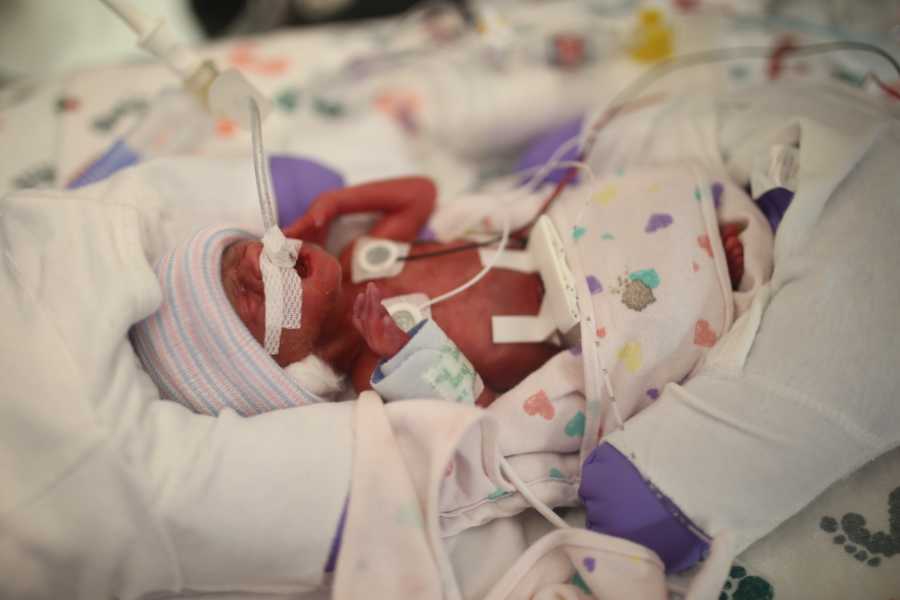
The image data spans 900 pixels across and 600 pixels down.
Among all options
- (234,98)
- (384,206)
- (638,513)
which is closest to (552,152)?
(384,206)

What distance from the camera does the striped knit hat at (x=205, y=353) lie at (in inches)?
34.6

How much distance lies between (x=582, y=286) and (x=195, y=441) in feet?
1.91

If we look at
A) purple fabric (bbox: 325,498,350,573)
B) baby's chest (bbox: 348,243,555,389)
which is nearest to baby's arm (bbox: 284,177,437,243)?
baby's chest (bbox: 348,243,555,389)

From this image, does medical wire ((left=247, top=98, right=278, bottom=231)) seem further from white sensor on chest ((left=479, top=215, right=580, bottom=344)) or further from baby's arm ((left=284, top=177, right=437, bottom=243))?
white sensor on chest ((left=479, top=215, right=580, bottom=344))

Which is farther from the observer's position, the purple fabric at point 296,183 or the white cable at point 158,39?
the purple fabric at point 296,183

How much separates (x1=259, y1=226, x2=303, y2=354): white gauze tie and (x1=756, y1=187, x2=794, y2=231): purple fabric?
0.73m

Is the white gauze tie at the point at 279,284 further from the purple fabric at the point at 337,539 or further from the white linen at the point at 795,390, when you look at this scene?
the white linen at the point at 795,390

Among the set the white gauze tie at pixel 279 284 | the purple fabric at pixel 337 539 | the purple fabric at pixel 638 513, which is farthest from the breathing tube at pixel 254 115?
the purple fabric at pixel 638 513

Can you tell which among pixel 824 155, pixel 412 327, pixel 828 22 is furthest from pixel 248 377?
pixel 828 22

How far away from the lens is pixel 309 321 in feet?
3.01

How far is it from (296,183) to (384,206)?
190 mm

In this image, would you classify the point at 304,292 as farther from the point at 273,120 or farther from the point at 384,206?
the point at 273,120

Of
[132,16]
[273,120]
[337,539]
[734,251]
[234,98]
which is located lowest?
[337,539]

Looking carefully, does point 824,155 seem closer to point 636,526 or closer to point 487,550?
point 636,526
